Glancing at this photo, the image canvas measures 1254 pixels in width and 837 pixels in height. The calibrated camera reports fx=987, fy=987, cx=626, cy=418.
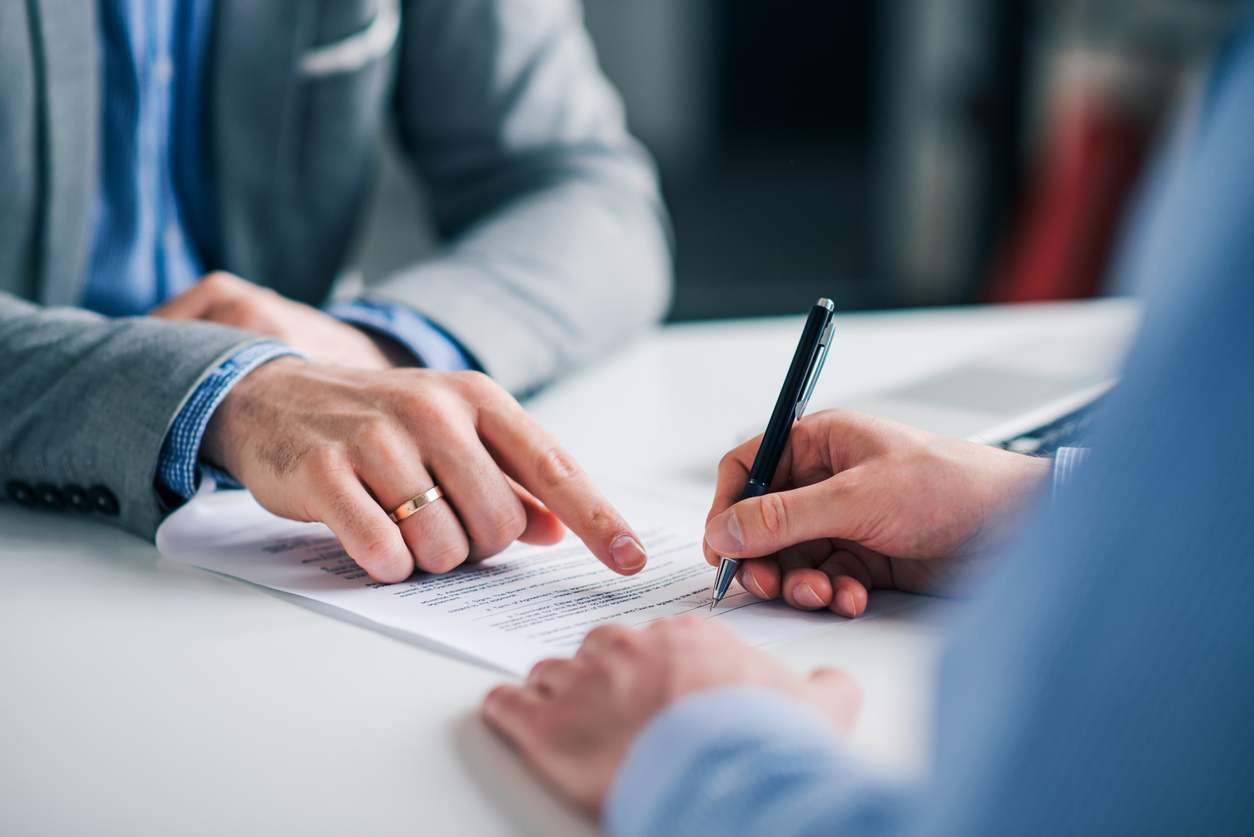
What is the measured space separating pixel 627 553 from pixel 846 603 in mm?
119

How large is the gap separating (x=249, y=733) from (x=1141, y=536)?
1.08ft

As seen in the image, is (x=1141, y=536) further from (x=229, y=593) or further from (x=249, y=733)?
(x=229, y=593)

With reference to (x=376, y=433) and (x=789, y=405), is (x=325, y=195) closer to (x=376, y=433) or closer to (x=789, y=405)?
(x=376, y=433)

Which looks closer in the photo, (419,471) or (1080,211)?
(419,471)

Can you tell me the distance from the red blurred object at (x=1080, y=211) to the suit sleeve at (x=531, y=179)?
1.88 metres

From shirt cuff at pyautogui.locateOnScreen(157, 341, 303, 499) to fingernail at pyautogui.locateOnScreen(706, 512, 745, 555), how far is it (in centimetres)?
31

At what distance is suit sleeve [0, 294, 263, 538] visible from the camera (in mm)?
595

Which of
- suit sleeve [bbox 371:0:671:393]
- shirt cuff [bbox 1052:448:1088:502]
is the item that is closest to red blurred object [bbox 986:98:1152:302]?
suit sleeve [bbox 371:0:671:393]

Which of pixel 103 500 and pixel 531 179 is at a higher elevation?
pixel 531 179

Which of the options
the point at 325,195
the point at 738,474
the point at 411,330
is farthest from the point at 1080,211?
the point at 738,474

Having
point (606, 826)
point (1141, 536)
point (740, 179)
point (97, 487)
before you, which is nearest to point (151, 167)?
point (97, 487)

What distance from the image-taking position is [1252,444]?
23cm

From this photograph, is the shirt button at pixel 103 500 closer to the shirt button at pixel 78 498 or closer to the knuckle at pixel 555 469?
the shirt button at pixel 78 498

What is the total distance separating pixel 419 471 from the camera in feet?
1.80
